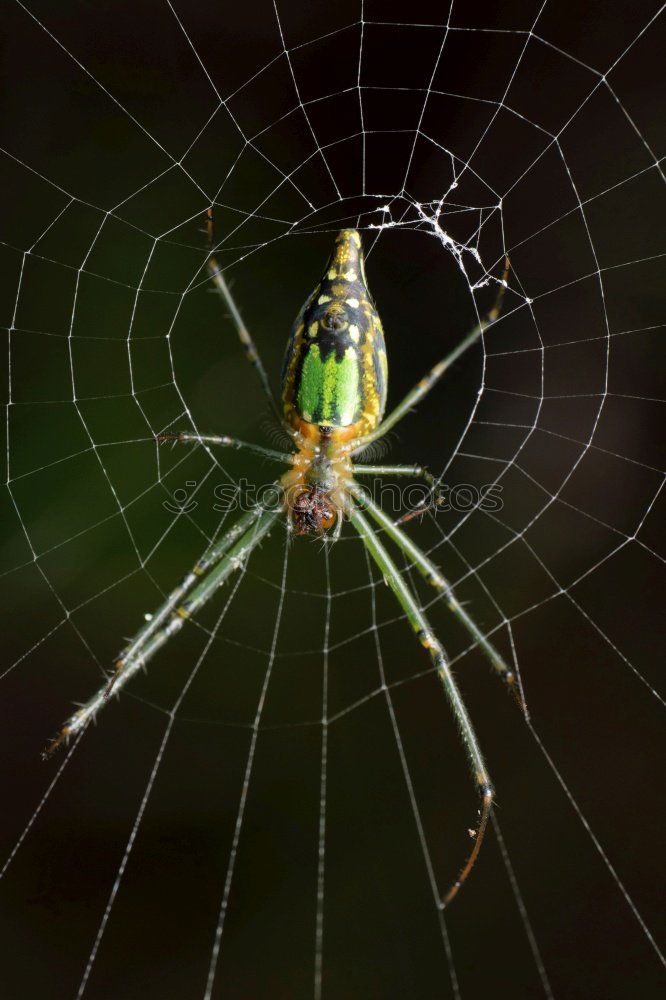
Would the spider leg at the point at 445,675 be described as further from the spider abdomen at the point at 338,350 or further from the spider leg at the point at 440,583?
the spider abdomen at the point at 338,350

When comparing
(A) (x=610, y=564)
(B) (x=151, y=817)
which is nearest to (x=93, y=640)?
(B) (x=151, y=817)

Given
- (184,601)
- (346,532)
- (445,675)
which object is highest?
(346,532)

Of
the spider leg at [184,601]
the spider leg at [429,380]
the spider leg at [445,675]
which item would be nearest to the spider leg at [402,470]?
the spider leg at [429,380]

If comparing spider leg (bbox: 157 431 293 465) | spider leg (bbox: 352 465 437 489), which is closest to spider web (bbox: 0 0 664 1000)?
spider leg (bbox: 157 431 293 465)

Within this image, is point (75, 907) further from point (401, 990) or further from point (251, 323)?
point (251, 323)

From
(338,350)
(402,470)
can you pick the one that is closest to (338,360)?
(338,350)

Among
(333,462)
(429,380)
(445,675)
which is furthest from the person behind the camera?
(333,462)

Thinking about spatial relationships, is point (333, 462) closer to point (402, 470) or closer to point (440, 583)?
point (402, 470)
